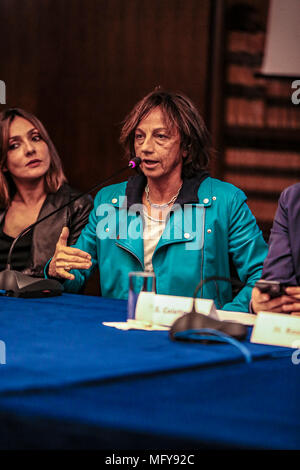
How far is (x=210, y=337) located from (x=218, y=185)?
3.53 ft

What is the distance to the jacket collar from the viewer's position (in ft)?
6.79

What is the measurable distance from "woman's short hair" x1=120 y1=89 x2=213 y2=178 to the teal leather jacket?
0.10 m

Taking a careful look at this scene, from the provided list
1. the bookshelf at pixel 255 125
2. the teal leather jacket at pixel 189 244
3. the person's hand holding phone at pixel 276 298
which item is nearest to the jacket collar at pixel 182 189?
the teal leather jacket at pixel 189 244

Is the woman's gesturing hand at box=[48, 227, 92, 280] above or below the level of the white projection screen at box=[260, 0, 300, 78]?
below

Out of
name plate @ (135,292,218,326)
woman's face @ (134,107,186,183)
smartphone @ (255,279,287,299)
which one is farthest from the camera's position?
woman's face @ (134,107,186,183)

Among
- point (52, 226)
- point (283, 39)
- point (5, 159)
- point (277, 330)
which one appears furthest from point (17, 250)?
point (283, 39)

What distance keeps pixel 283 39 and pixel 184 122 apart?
1.41 m

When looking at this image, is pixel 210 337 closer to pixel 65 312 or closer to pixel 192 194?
pixel 65 312

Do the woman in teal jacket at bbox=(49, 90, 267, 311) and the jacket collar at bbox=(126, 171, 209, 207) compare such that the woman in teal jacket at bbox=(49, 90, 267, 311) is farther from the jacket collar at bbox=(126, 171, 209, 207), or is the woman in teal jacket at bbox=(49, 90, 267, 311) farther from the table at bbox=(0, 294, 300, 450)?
the table at bbox=(0, 294, 300, 450)

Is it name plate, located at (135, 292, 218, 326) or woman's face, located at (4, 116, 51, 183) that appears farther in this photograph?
woman's face, located at (4, 116, 51, 183)

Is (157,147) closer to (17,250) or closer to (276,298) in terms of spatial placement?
(17,250)

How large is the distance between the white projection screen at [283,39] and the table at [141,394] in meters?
2.51

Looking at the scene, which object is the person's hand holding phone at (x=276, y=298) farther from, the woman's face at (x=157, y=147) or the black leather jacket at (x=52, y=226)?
the black leather jacket at (x=52, y=226)

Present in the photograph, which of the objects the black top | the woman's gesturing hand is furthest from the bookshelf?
the woman's gesturing hand
